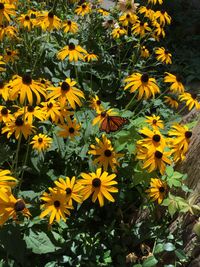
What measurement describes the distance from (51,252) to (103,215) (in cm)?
42

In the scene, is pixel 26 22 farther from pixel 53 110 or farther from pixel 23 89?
pixel 23 89

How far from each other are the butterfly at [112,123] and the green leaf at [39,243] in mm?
585

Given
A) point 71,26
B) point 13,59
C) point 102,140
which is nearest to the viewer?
point 102,140

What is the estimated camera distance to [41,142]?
2.30m

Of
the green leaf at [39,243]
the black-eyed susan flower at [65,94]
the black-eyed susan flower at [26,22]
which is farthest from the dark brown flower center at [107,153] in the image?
the black-eyed susan flower at [26,22]

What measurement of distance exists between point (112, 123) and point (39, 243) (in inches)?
26.3

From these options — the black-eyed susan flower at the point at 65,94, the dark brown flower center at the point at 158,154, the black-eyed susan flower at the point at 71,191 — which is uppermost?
the black-eyed susan flower at the point at 65,94

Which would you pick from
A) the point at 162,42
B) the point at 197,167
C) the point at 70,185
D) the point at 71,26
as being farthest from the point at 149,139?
the point at 162,42

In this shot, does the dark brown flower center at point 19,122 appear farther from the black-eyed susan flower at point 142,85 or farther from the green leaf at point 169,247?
the green leaf at point 169,247

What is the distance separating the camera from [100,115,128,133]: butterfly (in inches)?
84.6

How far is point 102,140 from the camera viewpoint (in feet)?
7.60

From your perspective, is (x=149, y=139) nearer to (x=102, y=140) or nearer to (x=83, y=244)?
(x=102, y=140)

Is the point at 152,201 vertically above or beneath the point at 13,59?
beneath

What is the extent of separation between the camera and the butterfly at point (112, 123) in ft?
7.05
